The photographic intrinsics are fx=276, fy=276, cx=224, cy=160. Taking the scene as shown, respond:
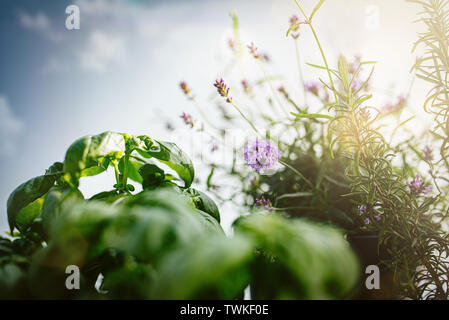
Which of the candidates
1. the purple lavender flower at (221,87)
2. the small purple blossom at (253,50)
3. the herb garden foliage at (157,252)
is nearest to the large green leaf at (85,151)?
the herb garden foliage at (157,252)

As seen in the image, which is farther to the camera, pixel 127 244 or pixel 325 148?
pixel 325 148

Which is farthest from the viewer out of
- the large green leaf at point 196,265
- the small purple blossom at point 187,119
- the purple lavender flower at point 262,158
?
the small purple blossom at point 187,119

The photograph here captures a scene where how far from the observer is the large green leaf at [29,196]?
1.37 ft

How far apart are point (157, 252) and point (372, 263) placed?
431 millimetres

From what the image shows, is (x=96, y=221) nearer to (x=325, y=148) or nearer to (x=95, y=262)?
(x=95, y=262)

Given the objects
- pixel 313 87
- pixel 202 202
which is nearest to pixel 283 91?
pixel 313 87

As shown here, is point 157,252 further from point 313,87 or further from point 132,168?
point 313,87

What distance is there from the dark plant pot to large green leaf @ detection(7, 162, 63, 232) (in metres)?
0.52

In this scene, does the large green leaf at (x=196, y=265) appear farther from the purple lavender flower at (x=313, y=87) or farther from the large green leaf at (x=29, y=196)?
the purple lavender flower at (x=313, y=87)

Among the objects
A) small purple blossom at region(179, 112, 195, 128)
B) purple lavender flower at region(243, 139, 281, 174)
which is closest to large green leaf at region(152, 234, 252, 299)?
purple lavender flower at region(243, 139, 281, 174)

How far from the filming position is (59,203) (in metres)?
0.35

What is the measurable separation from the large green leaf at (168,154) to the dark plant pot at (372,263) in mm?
333
